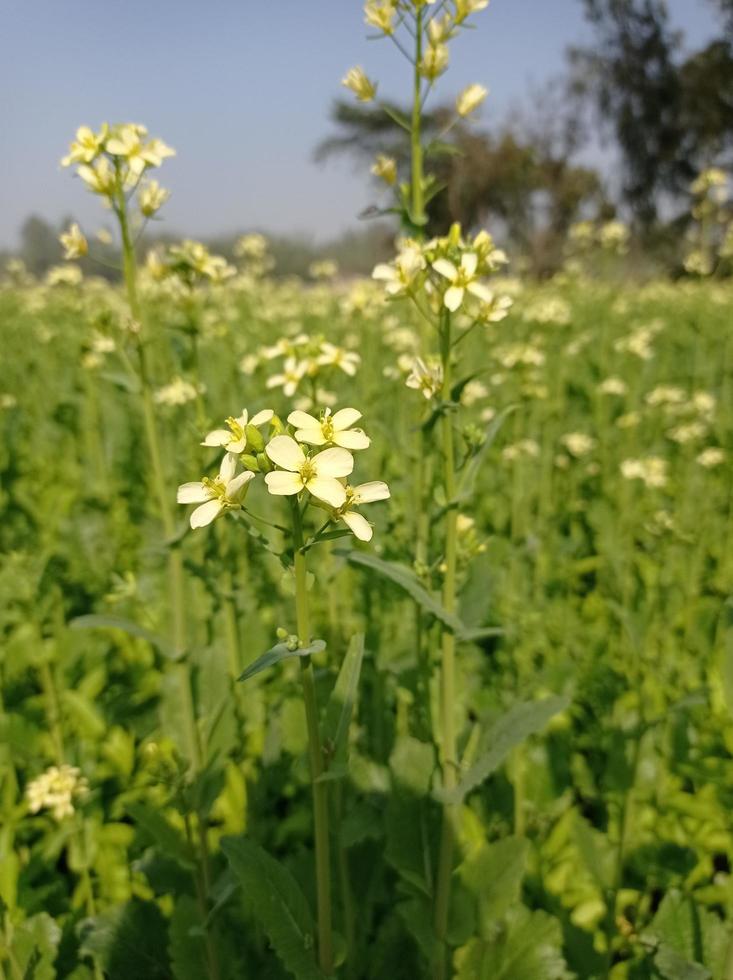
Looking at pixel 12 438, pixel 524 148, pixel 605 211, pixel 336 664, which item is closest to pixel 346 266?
pixel 524 148

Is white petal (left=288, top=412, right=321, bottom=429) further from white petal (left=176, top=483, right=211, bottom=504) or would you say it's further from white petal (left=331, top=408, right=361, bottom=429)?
white petal (left=176, top=483, right=211, bottom=504)

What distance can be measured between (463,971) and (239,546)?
2.01 metres

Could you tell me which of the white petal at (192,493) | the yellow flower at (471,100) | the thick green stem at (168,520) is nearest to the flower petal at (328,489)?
the white petal at (192,493)

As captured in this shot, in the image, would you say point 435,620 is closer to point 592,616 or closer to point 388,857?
point 388,857

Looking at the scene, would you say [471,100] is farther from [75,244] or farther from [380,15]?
[75,244]

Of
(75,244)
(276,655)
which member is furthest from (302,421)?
(75,244)

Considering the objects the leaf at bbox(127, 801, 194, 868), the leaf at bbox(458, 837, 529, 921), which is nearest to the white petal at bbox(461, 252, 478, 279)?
the leaf at bbox(458, 837, 529, 921)

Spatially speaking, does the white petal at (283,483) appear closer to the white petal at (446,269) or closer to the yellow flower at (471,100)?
the white petal at (446,269)

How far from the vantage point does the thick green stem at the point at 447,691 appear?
1.60m

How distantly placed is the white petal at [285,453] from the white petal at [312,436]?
0.02 metres

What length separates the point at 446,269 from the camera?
1539 millimetres

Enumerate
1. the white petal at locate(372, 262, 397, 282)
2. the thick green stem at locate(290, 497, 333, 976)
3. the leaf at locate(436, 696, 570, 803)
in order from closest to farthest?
the thick green stem at locate(290, 497, 333, 976) < the leaf at locate(436, 696, 570, 803) < the white petal at locate(372, 262, 397, 282)

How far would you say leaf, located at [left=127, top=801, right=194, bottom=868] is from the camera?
1744 mm

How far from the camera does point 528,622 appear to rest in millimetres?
2770
